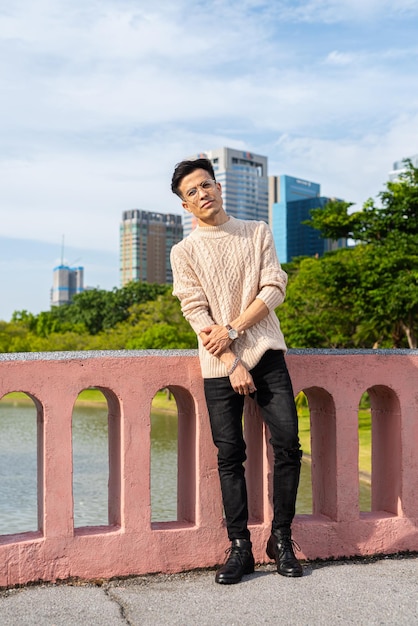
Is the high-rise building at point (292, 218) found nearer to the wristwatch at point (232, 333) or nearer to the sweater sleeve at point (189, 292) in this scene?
the sweater sleeve at point (189, 292)

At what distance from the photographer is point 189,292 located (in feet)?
11.7

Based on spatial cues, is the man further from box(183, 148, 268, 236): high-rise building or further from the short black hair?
box(183, 148, 268, 236): high-rise building

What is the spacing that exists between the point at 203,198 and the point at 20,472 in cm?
1294

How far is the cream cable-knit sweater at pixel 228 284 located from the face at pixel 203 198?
0.06 meters

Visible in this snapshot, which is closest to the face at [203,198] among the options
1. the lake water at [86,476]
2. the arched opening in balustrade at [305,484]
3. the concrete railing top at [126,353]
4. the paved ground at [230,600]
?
the concrete railing top at [126,353]

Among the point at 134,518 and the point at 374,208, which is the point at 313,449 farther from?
the point at 374,208

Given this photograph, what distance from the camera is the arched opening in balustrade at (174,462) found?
12.5 ft

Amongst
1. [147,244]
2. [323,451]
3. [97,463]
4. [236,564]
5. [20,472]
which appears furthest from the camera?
[147,244]

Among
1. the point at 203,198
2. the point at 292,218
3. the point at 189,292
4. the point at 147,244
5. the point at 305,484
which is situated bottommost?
the point at 305,484

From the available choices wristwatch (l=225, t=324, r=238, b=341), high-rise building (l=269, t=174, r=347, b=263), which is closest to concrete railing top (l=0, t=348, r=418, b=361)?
wristwatch (l=225, t=324, r=238, b=341)

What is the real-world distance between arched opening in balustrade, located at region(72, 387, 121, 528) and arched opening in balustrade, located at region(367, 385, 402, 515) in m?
1.32

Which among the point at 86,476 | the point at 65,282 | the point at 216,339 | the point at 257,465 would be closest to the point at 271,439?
the point at 257,465

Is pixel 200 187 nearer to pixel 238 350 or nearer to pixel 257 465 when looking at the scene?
pixel 238 350

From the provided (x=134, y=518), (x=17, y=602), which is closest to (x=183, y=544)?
(x=134, y=518)
